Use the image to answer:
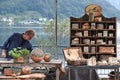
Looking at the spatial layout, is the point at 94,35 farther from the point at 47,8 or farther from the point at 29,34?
the point at 47,8

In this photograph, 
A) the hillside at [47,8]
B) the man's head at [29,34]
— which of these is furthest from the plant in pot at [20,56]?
the hillside at [47,8]

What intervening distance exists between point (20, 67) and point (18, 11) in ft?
22.2

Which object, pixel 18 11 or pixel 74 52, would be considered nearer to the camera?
pixel 74 52

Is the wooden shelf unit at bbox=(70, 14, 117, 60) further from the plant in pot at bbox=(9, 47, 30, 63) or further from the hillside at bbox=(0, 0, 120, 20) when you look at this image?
the plant in pot at bbox=(9, 47, 30, 63)

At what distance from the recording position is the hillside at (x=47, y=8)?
13.4m

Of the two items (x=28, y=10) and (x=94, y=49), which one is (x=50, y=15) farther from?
(x=94, y=49)

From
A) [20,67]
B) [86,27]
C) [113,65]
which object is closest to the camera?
[20,67]

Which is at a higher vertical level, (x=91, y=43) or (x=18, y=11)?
(x=18, y=11)

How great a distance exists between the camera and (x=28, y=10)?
45.4 ft

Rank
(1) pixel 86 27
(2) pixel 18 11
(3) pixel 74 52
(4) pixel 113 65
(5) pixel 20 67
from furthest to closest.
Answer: (2) pixel 18 11, (1) pixel 86 27, (3) pixel 74 52, (4) pixel 113 65, (5) pixel 20 67

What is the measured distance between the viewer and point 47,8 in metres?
13.5

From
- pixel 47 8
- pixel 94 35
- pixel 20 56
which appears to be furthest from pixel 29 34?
pixel 47 8

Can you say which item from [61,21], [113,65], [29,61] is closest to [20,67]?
[29,61]

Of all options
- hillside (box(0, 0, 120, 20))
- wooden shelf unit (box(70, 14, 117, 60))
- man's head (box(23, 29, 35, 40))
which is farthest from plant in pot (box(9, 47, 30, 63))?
hillside (box(0, 0, 120, 20))
